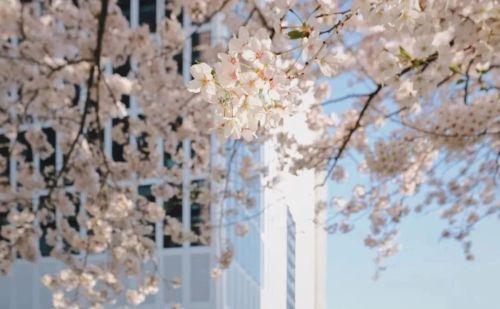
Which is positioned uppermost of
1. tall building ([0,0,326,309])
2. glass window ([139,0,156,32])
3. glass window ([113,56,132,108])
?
glass window ([139,0,156,32])

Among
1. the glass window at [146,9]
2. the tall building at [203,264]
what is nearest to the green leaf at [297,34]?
the tall building at [203,264]

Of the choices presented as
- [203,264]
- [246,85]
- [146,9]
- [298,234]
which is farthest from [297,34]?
[203,264]

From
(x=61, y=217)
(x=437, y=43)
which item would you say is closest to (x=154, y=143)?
(x=61, y=217)

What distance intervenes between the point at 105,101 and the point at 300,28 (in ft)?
12.4

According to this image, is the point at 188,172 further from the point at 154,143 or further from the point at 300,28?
the point at 300,28

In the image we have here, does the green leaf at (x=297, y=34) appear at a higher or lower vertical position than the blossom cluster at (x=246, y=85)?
higher

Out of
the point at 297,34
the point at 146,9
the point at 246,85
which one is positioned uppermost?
the point at 146,9

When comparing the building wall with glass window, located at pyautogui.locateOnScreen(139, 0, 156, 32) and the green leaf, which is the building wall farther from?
glass window, located at pyautogui.locateOnScreen(139, 0, 156, 32)

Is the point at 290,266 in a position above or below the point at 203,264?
above

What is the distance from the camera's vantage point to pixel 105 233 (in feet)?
15.3

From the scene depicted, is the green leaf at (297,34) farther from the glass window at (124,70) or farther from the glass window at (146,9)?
the glass window at (146,9)

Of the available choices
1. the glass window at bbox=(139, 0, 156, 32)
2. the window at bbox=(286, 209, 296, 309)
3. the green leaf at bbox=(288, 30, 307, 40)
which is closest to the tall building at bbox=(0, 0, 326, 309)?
the glass window at bbox=(139, 0, 156, 32)

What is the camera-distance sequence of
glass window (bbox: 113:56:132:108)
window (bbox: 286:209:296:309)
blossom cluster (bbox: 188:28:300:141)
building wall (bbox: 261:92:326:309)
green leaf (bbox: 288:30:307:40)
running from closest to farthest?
blossom cluster (bbox: 188:28:300:141) → green leaf (bbox: 288:30:307:40) → building wall (bbox: 261:92:326:309) → glass window (bbox: 113:56:132:108) → window (bbox: 286:209:296:309)

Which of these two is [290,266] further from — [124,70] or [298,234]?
[298,234]
